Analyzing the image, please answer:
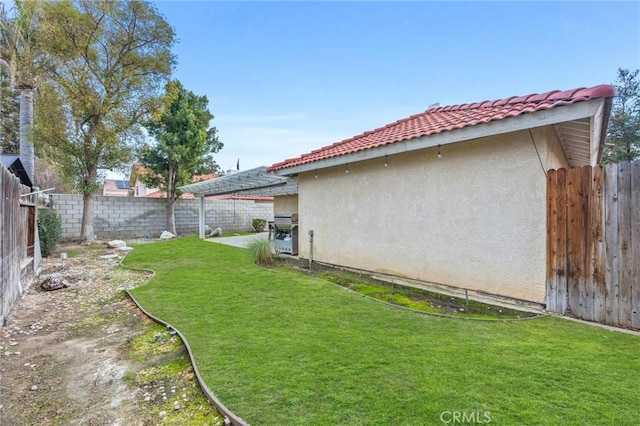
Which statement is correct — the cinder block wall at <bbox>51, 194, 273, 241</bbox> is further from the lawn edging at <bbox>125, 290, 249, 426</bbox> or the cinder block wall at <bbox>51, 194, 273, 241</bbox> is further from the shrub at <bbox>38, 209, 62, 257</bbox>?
the lawn edging at <bbox>125, 290, 249, 426</bbox>

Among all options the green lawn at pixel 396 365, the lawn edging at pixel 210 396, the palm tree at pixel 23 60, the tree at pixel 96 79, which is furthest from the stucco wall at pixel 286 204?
the lawn edging at pixel 210 396

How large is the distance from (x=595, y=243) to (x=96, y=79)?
17.4 m

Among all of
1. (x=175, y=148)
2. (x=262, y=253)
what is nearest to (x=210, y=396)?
(x=262, y=253)

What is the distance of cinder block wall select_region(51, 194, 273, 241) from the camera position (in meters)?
14.9

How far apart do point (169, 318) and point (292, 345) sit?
2315mm

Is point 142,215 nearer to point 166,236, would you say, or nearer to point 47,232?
point 166,236

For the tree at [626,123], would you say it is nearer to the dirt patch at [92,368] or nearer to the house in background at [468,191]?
the house in background at [468,191]

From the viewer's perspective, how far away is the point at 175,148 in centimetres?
1717

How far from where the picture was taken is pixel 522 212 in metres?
4.79

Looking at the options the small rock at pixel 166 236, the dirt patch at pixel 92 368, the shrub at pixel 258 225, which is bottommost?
the dirt patch at pixel 92 368

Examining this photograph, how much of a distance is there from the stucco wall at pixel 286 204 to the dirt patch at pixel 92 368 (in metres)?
9.32

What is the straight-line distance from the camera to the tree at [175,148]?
56.4 feet

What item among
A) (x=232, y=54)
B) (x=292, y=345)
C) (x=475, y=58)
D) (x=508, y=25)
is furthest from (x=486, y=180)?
(x=232, y=54)

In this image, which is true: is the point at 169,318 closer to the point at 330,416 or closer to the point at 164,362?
the point at 164,362
